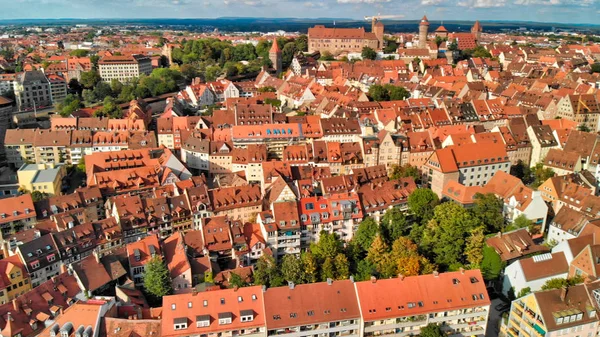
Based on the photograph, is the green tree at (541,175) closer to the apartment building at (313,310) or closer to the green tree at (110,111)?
the apartment building at (313,310)

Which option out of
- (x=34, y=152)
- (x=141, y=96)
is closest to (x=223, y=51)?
Answer: (x=141, y=96)

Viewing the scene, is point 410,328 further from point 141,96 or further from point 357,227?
point 141,96

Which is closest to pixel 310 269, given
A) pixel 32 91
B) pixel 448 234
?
pixel 448 234

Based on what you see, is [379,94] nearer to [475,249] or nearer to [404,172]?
[404,172]

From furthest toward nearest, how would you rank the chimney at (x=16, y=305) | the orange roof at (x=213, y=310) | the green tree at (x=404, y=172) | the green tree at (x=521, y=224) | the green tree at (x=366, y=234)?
the green tree at (x=404, y=172)
the green tree at (x=521, y=224)
the green tree at (x=366, y=234)
the chimney at (x=16, y=305)
the orange roof at (x=213, y=310)

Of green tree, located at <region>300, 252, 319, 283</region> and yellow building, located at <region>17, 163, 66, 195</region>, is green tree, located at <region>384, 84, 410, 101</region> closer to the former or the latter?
green tree, located at <region>300, 252, 319, 283</region>

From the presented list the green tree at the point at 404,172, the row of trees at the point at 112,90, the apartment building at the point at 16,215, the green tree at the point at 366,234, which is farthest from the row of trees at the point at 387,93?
the apartment building at the point at 16,215

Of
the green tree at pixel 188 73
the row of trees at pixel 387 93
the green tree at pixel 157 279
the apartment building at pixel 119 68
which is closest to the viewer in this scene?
the green tree at pixel 157 279
